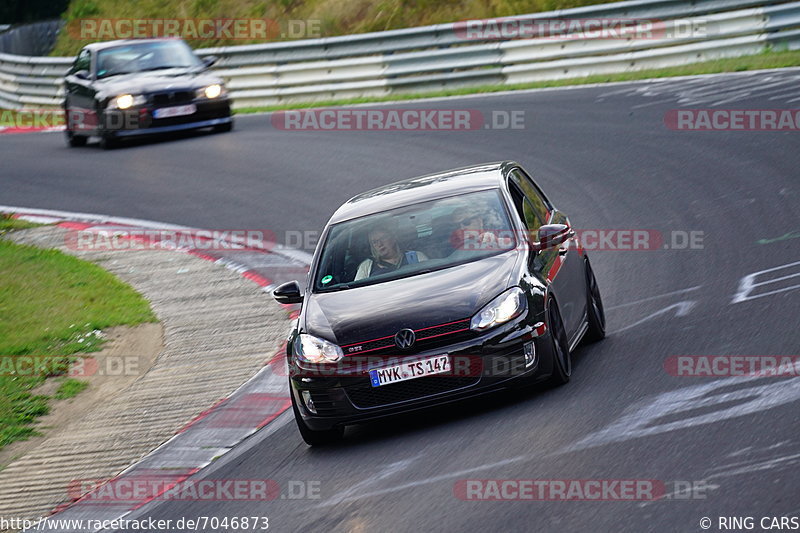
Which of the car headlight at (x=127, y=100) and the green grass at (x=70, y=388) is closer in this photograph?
the green grass at (x=70, y=388)

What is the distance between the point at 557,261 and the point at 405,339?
5.25 feet

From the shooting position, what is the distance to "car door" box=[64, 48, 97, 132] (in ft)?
75.3

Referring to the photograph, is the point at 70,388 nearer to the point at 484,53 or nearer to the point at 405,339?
the point at 405,339

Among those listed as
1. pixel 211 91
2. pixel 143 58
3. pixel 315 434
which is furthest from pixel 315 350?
pixel 143 58

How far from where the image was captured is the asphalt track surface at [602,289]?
6547 millimetres

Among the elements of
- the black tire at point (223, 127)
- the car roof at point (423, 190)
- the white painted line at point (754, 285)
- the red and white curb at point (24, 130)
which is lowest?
the red and white curb at point (24, 130)

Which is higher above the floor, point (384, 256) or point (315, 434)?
point (384, 256)

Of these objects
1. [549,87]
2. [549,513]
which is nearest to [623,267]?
[549,513]

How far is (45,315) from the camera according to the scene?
12.9 meters

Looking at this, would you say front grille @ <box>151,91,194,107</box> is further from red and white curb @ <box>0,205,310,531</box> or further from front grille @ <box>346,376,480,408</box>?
front grille @ <box>346,376,480,408</box>

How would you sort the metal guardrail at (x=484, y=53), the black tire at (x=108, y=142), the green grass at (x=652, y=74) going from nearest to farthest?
the green grass at (x=652, y=74) < the metal guardrail at (x=484, y=53) < the black tire at (x=108, y=142)

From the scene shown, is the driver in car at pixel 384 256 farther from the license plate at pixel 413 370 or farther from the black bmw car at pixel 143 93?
the black bmw car at pixel 143 93

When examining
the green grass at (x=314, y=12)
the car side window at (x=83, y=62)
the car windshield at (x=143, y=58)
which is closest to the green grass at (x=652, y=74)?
the car windshield at (x=143, y=58)

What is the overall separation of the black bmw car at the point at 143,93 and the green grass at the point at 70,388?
39.1 feet
